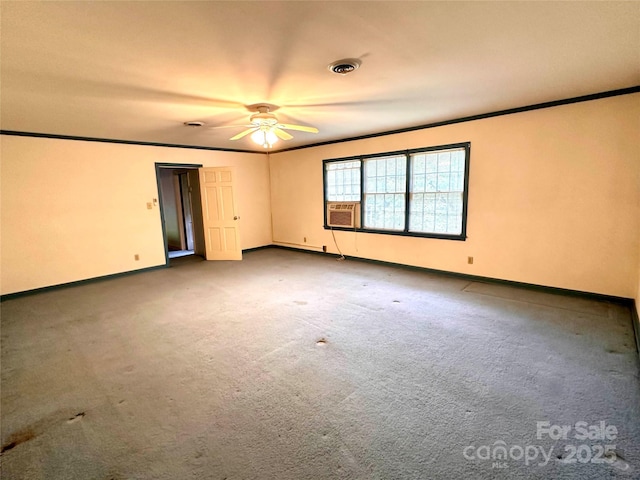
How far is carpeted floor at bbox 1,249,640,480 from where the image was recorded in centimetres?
165

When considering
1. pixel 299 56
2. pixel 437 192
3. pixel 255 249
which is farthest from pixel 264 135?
pixel 255 249

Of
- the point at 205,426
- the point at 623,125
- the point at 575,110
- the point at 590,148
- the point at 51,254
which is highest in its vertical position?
the point at 575,110

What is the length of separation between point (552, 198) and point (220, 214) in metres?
5.81

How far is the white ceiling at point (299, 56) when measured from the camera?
1.74m

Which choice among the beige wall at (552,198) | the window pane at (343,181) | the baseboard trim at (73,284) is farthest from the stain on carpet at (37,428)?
the window pane at (343,181)

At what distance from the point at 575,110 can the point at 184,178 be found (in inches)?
309

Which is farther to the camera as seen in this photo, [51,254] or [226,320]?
[51,254]

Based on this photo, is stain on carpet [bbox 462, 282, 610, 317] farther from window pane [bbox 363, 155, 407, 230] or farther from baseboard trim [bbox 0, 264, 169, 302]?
baseboard trim [bbox 0, 264, 169, 302]

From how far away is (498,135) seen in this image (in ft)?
13.7

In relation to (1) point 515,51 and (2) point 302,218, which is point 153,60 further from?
(2) point 302,218

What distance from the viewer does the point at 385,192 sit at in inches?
220

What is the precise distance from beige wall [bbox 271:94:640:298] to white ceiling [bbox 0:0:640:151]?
0.38 metres

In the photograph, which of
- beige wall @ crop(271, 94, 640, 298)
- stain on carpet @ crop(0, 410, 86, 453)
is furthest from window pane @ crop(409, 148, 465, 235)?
stain on carpet @ crop(0, 410, 86, 453)

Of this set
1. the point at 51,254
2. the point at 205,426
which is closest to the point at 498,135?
the point at 205,426
